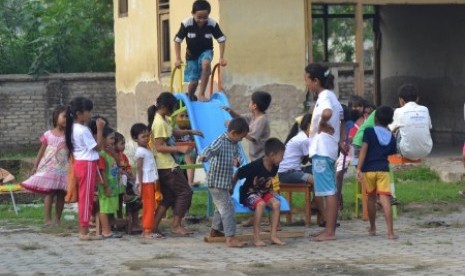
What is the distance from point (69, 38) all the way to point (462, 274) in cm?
2248

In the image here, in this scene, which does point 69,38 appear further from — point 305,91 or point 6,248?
point 6,248

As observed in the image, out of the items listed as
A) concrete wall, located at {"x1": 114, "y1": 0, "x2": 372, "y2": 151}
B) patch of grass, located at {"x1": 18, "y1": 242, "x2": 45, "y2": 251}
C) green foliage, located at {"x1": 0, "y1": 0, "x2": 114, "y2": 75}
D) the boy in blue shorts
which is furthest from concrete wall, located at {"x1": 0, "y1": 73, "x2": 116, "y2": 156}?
patch of grass, located at {"x1": 18, "y1": 242, "x2": 45, "y2": 251}

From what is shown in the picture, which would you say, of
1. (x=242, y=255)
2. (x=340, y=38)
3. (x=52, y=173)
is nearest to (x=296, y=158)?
(x=242, y=255)

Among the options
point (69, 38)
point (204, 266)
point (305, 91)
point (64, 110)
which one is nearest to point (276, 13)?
point (305, 91)

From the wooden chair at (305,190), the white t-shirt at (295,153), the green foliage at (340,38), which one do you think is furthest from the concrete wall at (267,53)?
the green foliage at (340,38)

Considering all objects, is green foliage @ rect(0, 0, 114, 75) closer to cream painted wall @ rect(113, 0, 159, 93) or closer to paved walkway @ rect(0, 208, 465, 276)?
cream painted wall @ rect(113, 0, 159, 93)

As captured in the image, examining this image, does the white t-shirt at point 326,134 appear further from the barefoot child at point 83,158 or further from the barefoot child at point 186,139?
the barefoot child at point 83,158

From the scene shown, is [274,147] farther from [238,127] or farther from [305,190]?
[305,190]

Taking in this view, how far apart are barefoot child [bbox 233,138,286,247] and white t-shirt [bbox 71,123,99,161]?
5.44 feet

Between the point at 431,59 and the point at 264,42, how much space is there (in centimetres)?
636

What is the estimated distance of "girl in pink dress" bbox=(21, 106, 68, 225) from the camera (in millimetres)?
13742

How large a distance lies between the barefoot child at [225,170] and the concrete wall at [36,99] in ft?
53.8

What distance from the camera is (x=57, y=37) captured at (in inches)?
1206

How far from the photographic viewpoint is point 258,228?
11.7m
